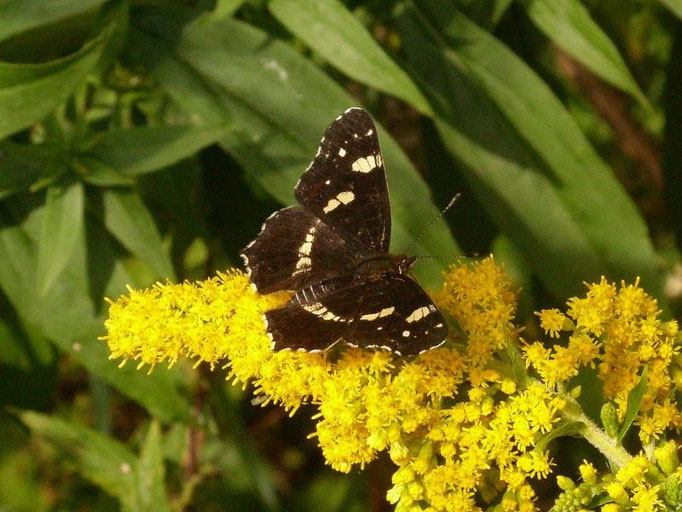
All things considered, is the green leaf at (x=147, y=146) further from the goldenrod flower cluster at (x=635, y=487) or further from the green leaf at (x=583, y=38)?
the goldenrod flower cluster at (x=635, y=487)

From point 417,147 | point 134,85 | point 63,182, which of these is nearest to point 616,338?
point 63,182

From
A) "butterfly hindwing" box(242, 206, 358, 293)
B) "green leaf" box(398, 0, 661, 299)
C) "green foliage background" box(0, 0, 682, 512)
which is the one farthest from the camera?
"green leaf" box(398, 0, 661, 299)

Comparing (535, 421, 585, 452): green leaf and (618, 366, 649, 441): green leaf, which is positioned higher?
(618, 366, 649, 441): green leaf

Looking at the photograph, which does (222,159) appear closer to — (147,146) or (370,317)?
(147,146)

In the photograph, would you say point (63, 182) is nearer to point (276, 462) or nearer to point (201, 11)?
point (201, 11)

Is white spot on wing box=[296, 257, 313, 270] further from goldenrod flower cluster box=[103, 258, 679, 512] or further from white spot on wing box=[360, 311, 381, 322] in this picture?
white spot on wing box=[360, 311, 381, 322]

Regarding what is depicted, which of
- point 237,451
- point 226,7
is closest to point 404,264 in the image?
point 226,7

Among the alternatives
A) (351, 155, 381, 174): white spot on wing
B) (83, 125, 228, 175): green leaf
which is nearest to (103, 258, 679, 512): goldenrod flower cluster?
(351, 155, 381, 174): white spot on wing
